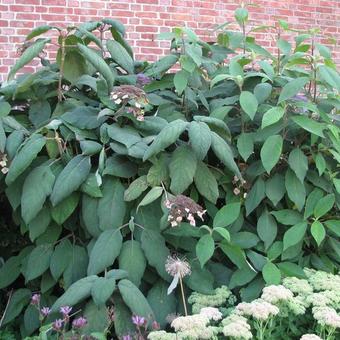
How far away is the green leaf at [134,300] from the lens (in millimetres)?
1969

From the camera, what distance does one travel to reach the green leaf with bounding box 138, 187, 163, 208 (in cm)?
217

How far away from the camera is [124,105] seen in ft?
7.68

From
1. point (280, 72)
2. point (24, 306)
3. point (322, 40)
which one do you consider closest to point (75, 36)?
point (280, 72)

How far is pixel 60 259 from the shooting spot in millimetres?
2303

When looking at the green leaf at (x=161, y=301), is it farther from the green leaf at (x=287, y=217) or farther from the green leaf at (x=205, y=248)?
the green leaf at (x=287, y=217)

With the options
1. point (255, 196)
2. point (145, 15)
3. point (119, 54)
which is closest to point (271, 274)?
point (255, 196)

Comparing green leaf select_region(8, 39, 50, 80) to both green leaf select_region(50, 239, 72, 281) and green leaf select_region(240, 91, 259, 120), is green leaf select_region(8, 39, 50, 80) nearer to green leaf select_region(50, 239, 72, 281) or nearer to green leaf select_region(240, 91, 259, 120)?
Result: green leaf select_region(50, 239, 72, 281)

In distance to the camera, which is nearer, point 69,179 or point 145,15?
point 69,179

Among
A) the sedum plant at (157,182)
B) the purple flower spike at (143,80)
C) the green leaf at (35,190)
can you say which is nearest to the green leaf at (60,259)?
the sedum plant at (157,182)

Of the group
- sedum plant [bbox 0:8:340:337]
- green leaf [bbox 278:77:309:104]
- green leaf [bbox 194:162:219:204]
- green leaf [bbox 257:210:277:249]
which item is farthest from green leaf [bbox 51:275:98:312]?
green leaf [bbox 278:77:309:104]

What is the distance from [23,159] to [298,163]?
1.07 meters

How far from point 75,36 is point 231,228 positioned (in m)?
1.06

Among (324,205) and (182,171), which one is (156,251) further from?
(324,205)

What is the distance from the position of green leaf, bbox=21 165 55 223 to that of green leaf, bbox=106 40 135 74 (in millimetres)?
653
